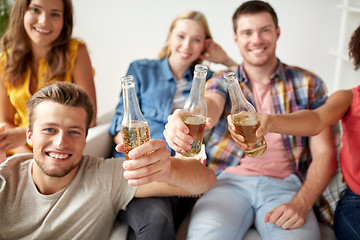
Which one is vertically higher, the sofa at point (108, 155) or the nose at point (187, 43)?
the nose at point (187, 43)

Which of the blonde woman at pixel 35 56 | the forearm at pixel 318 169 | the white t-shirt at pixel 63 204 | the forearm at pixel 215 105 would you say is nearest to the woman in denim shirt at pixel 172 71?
the blonde woman at pixel 35 56

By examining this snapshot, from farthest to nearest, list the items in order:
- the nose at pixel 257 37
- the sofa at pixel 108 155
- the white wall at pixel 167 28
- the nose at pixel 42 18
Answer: the white wall at pixel 167 28
the nose at pixel 42 18
the nose at pixel 257 37
the sofa at pixel 108 155

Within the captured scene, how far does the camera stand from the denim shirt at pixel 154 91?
6.52 ft

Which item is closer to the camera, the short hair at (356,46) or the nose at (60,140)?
the nose at (60,140)

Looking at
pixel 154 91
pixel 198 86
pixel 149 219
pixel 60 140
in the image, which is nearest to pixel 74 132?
pixel 60 140

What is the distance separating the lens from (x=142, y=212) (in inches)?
53.2

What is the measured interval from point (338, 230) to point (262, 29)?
937mm

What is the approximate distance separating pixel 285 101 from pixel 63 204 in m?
1.07

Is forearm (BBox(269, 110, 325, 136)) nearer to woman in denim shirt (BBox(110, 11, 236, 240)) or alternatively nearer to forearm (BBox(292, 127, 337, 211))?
forearm (BBox(292, 127, 337, 211))

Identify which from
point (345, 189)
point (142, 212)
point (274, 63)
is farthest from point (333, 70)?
point (142, 212)

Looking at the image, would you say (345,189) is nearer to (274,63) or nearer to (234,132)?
Result: (274,63)

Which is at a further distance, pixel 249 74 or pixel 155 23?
pixel 155 23

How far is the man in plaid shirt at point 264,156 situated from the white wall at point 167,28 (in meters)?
1.32

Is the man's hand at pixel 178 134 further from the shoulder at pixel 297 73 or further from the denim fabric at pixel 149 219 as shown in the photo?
the shoulder at pixel 297 73
